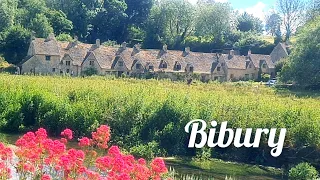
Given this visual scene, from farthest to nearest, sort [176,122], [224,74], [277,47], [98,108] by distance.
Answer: [277,47] → [224,74] → [98,108] → [176,122]

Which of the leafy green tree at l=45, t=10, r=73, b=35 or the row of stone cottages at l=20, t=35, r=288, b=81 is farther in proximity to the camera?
the leafy green tree at l=45, t=10, r=73, b=35

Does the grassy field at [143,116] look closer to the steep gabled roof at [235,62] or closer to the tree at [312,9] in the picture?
the steep gabled roof at [235,62]

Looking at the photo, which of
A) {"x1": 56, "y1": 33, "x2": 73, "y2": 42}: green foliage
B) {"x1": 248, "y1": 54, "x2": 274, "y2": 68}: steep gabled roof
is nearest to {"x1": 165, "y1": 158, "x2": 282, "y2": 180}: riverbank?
{"x1": 56, "y1": 33, "x2": 73, "y2": 42}: green foliage

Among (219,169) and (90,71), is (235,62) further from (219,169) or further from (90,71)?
(219,169)

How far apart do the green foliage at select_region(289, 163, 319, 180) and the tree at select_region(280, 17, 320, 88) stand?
37.3 meters

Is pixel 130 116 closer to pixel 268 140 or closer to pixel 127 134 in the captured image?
pixel 127 134

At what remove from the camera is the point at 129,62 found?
238 feet

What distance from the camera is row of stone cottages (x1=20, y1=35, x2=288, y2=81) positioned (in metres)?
69.5

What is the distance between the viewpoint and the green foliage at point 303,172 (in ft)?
68.6

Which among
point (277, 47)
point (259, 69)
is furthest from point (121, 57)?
point (277, 47)

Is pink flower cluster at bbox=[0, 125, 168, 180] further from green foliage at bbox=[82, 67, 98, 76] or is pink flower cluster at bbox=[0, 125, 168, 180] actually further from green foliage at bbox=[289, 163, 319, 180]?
green foliage at bbox=[82, 67, 98, 76]

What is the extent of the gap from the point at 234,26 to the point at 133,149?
88249 millimetres

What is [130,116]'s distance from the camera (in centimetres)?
2669

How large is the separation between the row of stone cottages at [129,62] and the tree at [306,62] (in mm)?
18837
